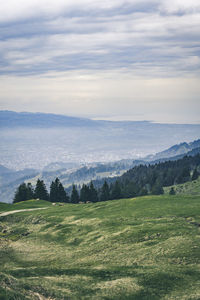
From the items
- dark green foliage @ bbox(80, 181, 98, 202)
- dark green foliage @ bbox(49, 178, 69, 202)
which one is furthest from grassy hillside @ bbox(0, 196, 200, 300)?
dark green foliage @ bbox(49, 178, 69, 202)

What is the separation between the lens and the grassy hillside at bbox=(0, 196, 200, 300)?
27.3 meters

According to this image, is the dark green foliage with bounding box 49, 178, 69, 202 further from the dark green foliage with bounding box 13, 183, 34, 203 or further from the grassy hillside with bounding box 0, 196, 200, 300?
the grassy hillside with bounding box 0, 196, 200, 300

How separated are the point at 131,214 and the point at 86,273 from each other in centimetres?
3036

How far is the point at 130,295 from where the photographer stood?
2656 cm

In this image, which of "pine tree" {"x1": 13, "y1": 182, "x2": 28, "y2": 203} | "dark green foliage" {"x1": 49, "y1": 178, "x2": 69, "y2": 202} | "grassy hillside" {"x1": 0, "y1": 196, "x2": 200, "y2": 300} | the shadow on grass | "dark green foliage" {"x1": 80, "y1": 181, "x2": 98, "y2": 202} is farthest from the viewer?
"dark green foliage" {"x1": 49, "y1": 178, "x2": 69, "y2": 202}

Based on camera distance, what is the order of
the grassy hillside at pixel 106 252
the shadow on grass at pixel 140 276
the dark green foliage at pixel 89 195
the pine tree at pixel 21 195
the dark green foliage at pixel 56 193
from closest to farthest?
the shadow on grass at pixel 140 276, the grassy hillside at pixel 106 252, the pine tree at pixel 21 195, the dark green foliage at pixel 89 195, the dark green foliage at pixel 56 193

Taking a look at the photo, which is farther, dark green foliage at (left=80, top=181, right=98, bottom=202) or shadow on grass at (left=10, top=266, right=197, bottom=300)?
dark green foliage at (left=80, top=181, right=98, bottom=202)

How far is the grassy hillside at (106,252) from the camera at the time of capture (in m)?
27.3

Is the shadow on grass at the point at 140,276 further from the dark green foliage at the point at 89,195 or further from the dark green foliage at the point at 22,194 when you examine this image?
the dark green foliage at the point at 89,195

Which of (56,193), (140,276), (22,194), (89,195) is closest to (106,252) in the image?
(140,276)

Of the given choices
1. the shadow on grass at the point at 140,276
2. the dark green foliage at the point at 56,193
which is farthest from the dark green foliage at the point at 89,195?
the shadow on grass at the point at 140,276

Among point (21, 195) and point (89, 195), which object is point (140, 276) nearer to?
point (89, 195)

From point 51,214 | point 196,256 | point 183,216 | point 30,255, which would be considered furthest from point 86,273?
point 51,214

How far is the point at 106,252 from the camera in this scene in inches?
1652
